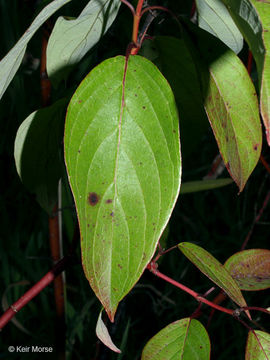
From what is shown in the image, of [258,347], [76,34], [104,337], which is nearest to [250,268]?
[258,347]

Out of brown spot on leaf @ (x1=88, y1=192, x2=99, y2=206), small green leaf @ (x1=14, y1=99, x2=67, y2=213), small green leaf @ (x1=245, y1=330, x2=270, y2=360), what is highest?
brown spot on leaf @ (x1=88, y1=192, x2=99, y2=206)

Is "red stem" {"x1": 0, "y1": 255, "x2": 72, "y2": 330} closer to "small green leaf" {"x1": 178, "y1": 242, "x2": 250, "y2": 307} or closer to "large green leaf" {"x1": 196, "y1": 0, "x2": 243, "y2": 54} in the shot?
"small green leaf" {"x1": 178, "y1": 242, "x2": 250, "y2": 307}

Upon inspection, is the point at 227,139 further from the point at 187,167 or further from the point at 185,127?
the point at 187,167

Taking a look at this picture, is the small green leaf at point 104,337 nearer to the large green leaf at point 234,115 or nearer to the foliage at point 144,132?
the foliage at point 144,132

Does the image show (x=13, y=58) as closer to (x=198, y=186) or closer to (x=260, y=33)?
(x=260, y=33)

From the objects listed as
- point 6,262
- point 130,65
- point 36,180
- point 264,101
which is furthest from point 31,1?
point 6,262

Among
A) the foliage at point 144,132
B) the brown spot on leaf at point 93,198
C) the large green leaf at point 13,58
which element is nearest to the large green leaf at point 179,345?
the foliage at point 144,132

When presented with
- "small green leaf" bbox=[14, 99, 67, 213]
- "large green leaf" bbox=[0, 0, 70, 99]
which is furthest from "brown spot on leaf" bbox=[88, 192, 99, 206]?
"small green leaf" bbox=[14, 99, 67, 213]
